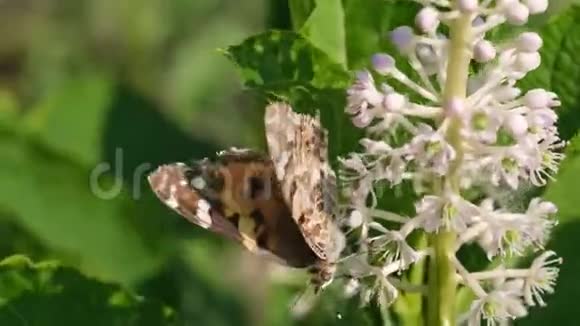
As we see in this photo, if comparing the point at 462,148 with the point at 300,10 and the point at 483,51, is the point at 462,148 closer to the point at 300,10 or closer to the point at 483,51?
the point at 483,51

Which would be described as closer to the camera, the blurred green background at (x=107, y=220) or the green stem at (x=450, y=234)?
the green stem at (x=450, y=234)

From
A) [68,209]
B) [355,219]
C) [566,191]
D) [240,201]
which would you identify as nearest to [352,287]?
[355,219]

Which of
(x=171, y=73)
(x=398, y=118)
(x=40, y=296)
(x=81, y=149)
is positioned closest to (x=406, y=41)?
(x=398, y=118)

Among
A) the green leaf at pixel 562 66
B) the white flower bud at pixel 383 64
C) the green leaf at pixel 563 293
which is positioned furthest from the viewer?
the green leaf at pixel 563 293

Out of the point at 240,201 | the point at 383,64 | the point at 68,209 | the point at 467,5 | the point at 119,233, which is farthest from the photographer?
the point at 68,209

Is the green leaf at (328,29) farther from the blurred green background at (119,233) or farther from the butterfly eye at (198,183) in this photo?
the butterfly eye at (198,183)

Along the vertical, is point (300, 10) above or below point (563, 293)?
above

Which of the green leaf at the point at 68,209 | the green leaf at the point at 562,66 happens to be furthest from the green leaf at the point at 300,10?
the green leaf at the point at 68,209
